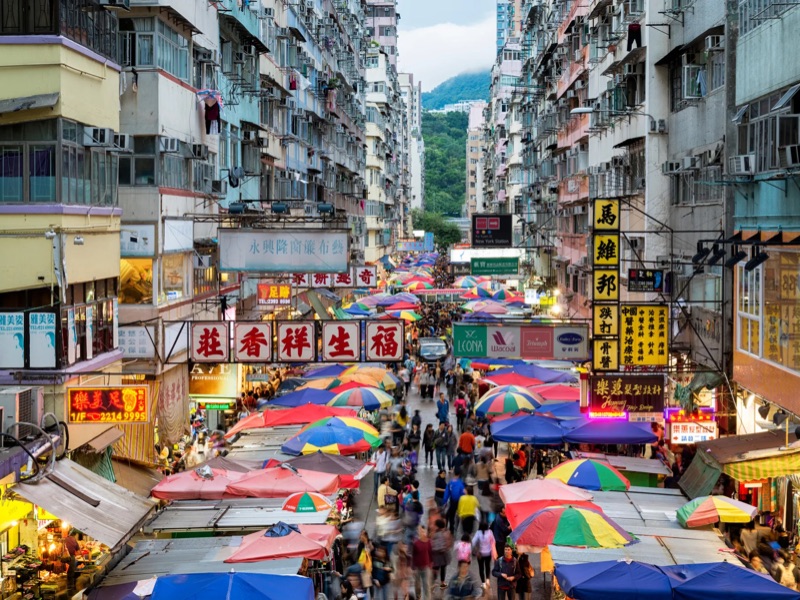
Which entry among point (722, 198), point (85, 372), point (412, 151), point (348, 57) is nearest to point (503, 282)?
point (348, 57)

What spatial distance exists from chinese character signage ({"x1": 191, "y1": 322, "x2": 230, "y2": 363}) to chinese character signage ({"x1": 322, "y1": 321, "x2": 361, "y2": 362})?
1761mm

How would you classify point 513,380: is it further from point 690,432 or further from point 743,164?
point 743,164

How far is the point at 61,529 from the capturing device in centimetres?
1656

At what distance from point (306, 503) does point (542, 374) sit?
15275 millimetres

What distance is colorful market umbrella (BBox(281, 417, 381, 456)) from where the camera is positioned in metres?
20.7

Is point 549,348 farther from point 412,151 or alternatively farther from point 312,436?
point 412,151

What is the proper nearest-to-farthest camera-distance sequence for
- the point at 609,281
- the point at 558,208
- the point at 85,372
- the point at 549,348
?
the point at 85,372 → the point at 609,281 → the point at 549,348 → the point at 558,208

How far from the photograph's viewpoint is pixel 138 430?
23031 mm

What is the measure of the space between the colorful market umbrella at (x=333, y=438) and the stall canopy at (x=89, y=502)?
4.83m

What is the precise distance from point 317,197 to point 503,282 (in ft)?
78.9

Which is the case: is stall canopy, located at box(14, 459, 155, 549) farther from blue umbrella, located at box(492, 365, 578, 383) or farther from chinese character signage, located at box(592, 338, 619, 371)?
blue umbrella, located at box(492, 365, 578, 383)

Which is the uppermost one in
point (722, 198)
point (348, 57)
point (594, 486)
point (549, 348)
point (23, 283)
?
point (348, 57)

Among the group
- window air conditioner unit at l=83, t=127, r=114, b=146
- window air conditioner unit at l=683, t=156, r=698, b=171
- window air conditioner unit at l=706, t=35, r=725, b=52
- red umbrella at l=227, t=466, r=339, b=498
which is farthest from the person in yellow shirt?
window air conditioner unit at l=706, t=35, r=725, b=52

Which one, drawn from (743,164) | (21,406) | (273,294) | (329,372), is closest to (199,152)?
(329,372)
